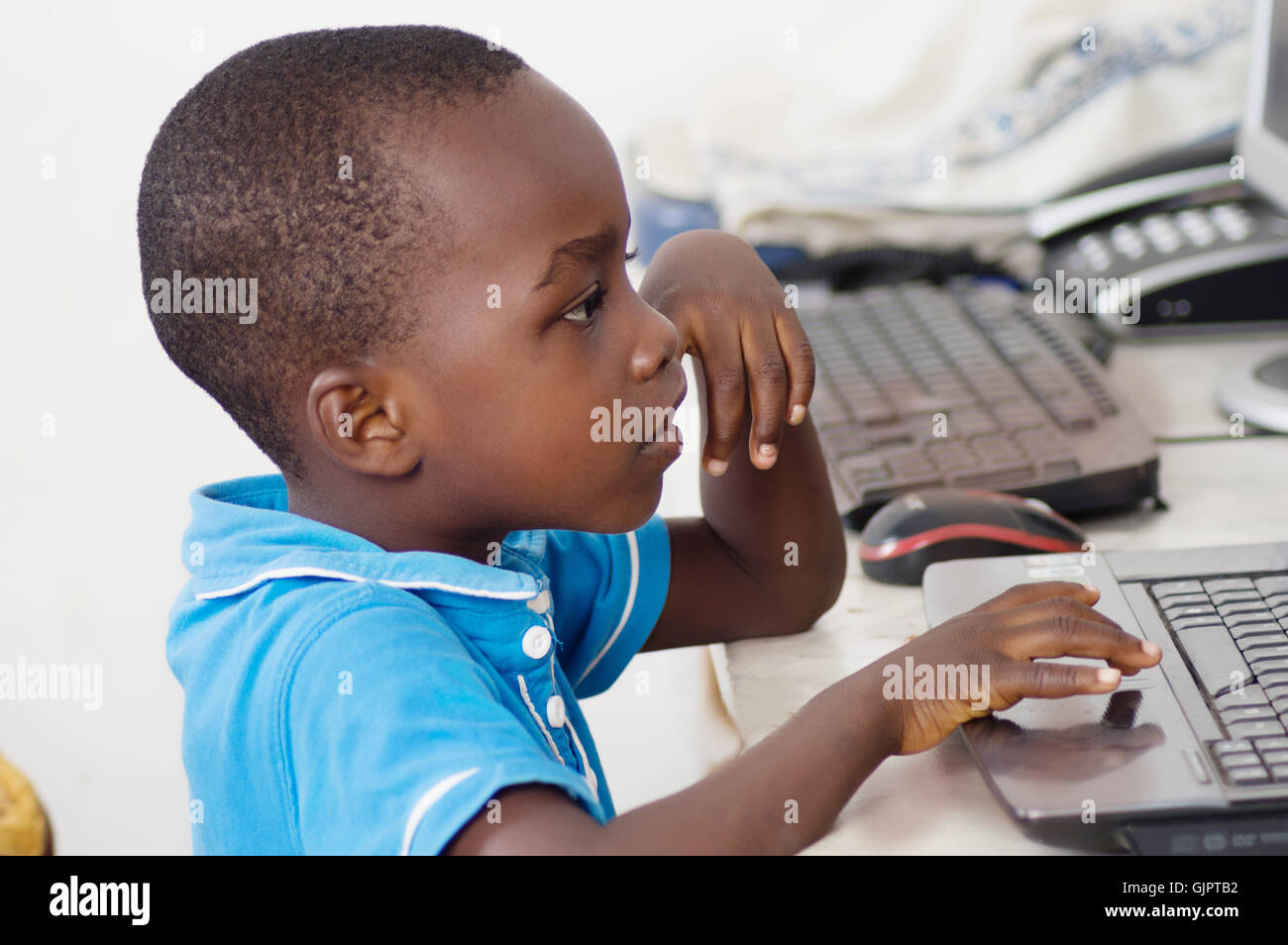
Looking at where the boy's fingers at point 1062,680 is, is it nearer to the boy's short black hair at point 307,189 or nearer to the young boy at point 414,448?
the young boy at point 414,448

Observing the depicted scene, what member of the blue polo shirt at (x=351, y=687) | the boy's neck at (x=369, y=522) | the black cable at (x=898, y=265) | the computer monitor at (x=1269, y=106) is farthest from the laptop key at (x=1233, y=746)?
the black cable at (x=898, y=265)

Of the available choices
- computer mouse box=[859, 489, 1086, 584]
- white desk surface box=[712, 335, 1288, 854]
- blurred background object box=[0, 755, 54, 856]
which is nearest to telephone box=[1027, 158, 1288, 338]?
white desk surface box=[712, 335, 1288, 854]

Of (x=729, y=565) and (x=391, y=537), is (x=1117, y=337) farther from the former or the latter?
(x=391, y=537)

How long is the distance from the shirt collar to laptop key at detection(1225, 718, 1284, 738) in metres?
0.32

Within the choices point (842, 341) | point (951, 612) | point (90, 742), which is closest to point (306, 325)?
point (951, 612)

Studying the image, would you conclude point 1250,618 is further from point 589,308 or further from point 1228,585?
point 589,308

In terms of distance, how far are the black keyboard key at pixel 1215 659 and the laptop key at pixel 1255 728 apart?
0.03m

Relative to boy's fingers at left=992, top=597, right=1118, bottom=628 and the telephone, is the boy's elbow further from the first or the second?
the telephone

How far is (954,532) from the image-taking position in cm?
77

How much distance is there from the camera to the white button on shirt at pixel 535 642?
25.2 inches

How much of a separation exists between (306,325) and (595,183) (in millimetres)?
148

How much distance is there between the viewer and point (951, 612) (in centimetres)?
67

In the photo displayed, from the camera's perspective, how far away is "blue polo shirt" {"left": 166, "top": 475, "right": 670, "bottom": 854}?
496mm

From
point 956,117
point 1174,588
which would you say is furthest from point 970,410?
point 956,117
